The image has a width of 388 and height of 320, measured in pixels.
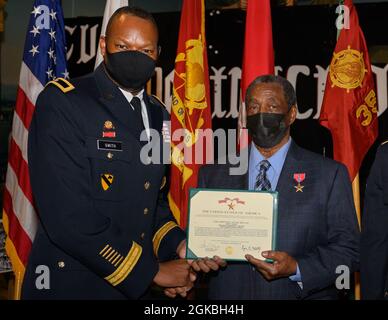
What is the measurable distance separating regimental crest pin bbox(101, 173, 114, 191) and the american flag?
7.79ft

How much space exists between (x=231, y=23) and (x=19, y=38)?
276cm

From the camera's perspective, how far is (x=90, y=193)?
6.82ft

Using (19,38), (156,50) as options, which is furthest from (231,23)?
(156,50)

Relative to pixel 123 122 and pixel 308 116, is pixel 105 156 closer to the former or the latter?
pixel 123 122

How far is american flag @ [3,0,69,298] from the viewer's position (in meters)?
4.27

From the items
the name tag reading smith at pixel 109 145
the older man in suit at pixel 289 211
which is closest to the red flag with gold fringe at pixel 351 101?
the older man in suit at pixel 289 211

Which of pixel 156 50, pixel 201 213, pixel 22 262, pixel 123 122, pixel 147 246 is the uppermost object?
pixel 156 50

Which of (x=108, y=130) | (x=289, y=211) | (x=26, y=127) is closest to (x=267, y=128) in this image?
(x=289, y=211)

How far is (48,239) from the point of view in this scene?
2.18 meters

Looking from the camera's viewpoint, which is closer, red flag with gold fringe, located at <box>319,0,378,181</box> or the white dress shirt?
the white dress shirt

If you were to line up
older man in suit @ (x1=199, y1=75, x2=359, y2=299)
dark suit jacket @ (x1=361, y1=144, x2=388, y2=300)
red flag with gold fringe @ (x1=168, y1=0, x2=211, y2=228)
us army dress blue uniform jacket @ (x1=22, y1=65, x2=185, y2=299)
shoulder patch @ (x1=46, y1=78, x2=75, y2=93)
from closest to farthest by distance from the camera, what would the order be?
us army dress blue uniform jacket @ (x1=22, y1=65, x2=185, y2=299) → shoulder patch @ (x1=46, y1=78, x2=75, y2=93) → older man in suit @ (x1=199, y1=75, x2=359, y2=299) → dark suit jacket @ (x1=361, y1=144, x2=388, y2=300) → red flag with gold fringe @ (x1=168, y1=0, x2=211, y2=228)

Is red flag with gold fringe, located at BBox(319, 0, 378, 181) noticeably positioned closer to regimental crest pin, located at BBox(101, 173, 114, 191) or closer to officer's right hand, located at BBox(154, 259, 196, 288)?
officer's right hand, located at BBox(154, 259, 196, 288)

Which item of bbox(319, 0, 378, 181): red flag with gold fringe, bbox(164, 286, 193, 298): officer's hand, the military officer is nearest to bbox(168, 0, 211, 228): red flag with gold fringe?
bbox(319, 0, 378, 181): red flag with gold fringe

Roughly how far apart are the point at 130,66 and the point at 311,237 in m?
1.10
